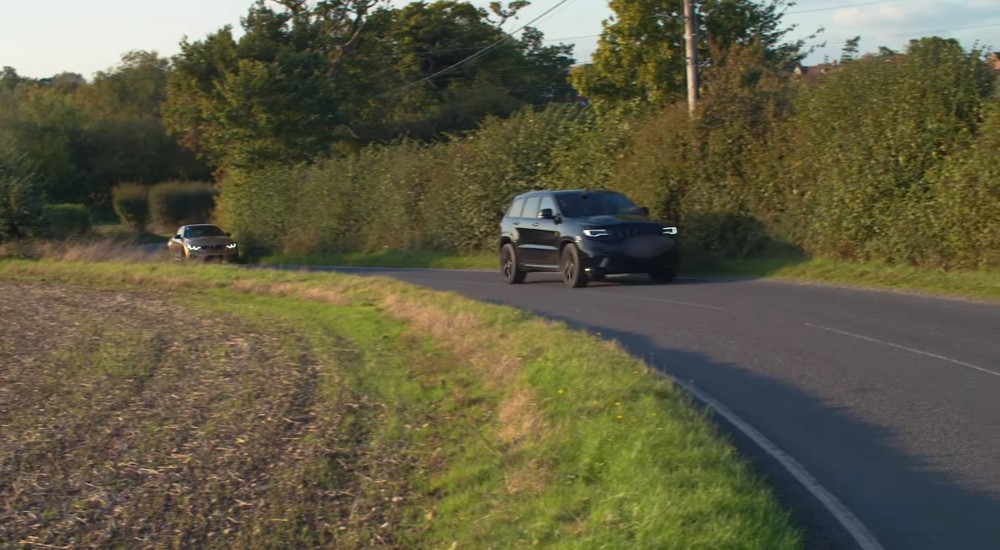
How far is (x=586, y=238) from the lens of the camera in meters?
19.8

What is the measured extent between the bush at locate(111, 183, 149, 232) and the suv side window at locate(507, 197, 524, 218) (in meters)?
44.3

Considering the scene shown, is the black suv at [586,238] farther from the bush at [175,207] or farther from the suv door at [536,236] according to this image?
the bush at [175,207]

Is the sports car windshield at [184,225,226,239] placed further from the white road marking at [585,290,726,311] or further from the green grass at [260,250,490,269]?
the white road marking at [585,290,726,311]

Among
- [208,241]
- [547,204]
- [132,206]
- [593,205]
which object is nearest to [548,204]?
[547,204]

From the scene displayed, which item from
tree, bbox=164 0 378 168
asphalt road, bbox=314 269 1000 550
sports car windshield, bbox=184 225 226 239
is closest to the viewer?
asphalt road, bbox=314 269 1000 550

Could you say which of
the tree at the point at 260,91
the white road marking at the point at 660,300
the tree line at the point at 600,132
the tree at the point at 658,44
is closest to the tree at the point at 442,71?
the tree line at the point at 600,132

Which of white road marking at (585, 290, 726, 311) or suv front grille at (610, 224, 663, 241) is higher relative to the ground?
suv front grille at (610, 224, 663, 241)

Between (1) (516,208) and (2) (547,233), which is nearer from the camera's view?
(2) (547,233)

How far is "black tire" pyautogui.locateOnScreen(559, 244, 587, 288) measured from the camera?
20.1 m

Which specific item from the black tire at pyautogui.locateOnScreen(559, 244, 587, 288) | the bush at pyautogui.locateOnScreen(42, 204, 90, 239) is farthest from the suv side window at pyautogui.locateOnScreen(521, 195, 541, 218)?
the bush at pyautogui.locateOnScreen(42, 204, 90, 239)

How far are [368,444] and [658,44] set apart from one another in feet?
77.4

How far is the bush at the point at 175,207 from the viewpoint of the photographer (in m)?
62.4

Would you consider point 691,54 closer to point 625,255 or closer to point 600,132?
point 600,132

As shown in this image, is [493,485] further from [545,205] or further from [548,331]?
[545,205]
